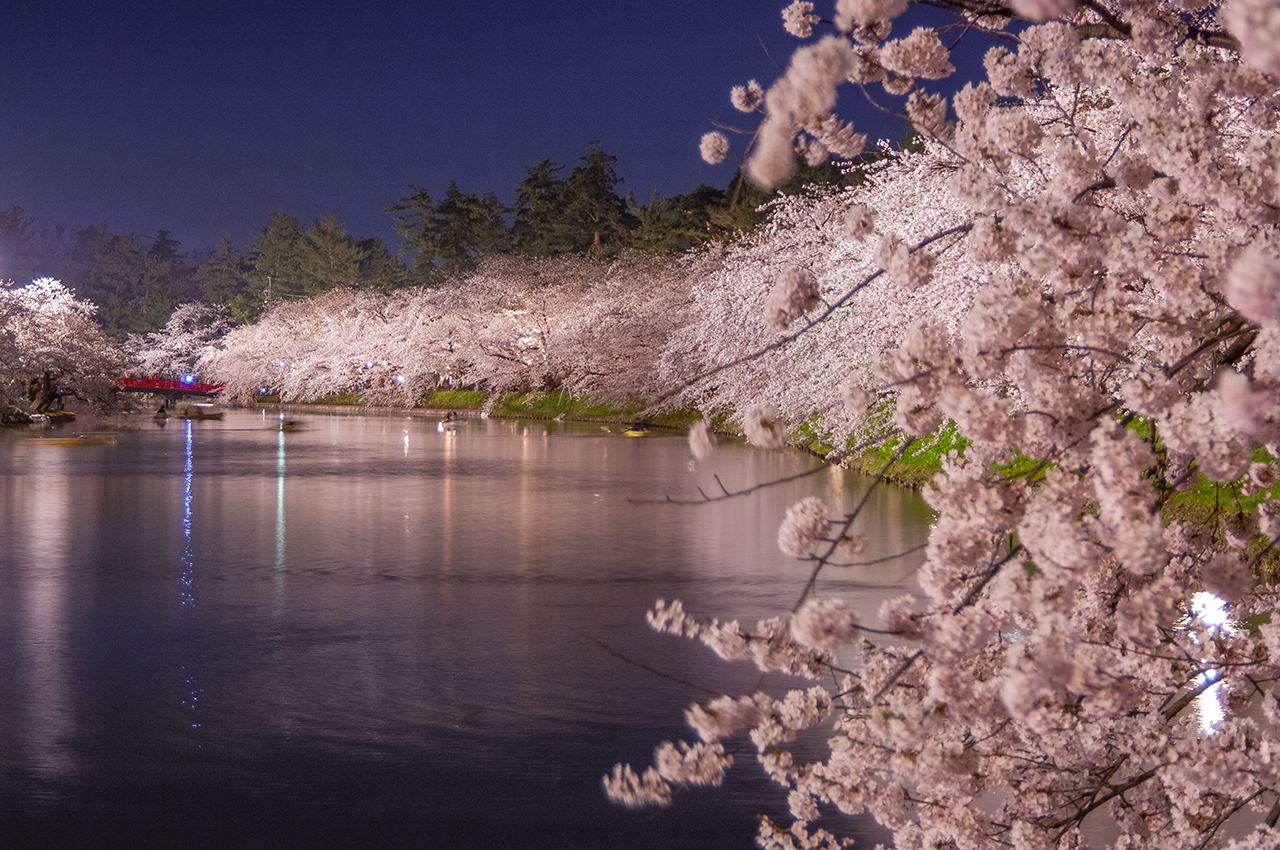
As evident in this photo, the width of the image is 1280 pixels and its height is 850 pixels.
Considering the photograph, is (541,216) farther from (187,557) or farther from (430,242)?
(187,557)

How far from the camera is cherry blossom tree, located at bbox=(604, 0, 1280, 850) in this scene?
8.84 ft

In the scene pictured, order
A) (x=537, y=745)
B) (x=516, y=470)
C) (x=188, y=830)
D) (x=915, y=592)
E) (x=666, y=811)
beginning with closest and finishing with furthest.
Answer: (x=188, y=830)
(x=666, y=811)
(x=537, y=745)
(x=915, y=592)
(x=516, y=470)

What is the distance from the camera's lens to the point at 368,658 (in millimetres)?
9172

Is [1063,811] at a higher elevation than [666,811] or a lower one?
higher

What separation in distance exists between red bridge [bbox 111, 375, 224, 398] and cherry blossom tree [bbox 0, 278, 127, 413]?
1552 centimetres

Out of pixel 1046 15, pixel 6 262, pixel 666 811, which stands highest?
pixel 6 262

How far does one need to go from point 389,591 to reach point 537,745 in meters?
5.20

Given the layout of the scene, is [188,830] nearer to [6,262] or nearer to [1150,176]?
[1150,176]

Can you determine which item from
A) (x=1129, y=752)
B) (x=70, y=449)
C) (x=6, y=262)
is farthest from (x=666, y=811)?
(x=6, y=262)

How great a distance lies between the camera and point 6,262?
134250mm

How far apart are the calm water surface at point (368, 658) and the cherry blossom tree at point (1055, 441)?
1.40 m

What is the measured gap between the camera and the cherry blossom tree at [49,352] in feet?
130

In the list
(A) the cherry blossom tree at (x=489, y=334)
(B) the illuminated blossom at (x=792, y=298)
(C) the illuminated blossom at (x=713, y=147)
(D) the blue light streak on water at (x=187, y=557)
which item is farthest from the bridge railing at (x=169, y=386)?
(B) the illuminated blossom at (x=792, y=298)

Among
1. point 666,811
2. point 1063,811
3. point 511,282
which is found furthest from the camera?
point 511,282
